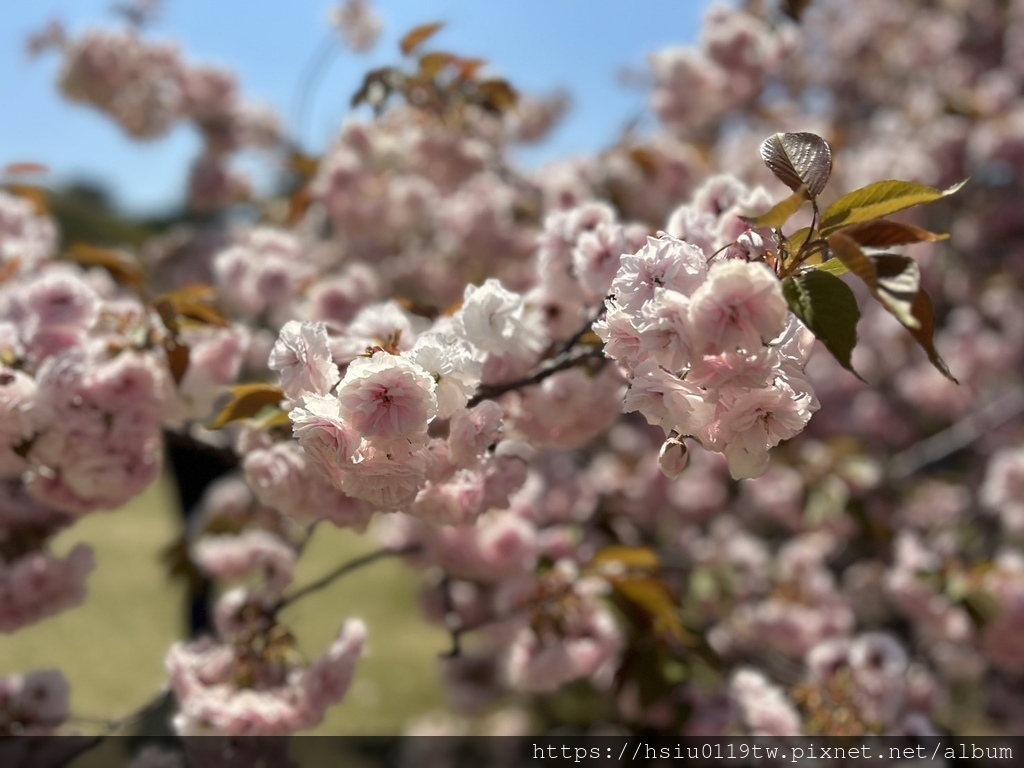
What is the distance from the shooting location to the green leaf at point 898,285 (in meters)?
0.62

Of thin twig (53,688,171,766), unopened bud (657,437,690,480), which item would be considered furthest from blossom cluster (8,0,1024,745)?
thin twig (53,688,171,766)

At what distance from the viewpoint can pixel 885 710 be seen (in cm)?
161

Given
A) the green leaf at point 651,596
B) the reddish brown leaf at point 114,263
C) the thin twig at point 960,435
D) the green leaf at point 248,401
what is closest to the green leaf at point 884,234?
the green leaf at point 248,401

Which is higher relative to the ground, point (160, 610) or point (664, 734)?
point (160, 610)

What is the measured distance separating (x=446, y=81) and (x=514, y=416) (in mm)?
1089

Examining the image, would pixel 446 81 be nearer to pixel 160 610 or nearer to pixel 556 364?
pixel 556 364

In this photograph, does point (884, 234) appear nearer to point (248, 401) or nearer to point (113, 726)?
point (248, 401)

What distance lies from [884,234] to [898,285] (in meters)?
0.06

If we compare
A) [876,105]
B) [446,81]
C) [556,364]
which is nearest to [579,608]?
[556,364]

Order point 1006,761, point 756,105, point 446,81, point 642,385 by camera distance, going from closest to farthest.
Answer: point 642,385, point 446,81, point 1006,761, point 756,105

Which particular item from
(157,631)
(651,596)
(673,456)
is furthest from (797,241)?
(157,631)

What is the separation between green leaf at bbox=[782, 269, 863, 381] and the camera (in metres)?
0.65

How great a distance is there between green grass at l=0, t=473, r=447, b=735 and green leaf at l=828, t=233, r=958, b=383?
1148 mm

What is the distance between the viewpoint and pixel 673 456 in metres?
0.76
